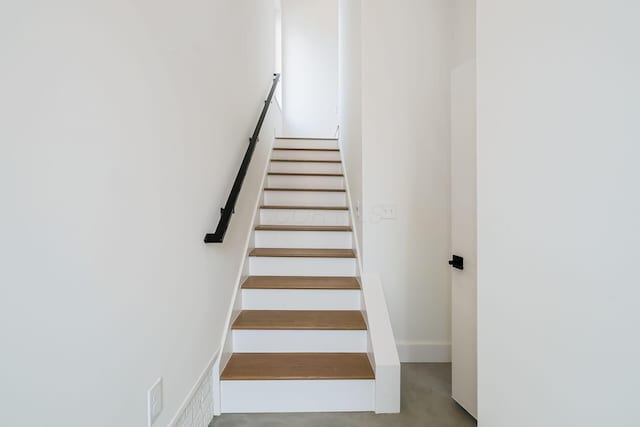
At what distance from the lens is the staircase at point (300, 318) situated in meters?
1.72

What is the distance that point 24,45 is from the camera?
0.58 meters

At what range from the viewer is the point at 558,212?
2.31 feet

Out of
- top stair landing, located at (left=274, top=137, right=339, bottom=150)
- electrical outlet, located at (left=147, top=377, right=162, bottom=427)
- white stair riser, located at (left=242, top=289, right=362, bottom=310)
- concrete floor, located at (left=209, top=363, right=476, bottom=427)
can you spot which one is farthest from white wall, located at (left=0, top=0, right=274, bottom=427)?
top stair landing, located at (left=274, top=137, right=339, bottom=150)

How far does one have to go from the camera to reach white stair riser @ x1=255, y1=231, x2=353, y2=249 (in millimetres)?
2709

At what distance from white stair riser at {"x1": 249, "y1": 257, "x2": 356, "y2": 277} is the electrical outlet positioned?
4.49ft

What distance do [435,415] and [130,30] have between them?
7.36 feet

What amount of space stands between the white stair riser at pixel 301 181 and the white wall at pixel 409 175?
1127 millimetres

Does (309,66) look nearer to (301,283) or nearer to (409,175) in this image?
(409,175)

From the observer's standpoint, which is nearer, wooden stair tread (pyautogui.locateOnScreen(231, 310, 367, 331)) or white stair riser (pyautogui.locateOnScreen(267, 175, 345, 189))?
wooden stair tread (pyautogui.locateOnScreen(231, 310, 367, 331))

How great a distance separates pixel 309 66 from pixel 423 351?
5042 millimetres

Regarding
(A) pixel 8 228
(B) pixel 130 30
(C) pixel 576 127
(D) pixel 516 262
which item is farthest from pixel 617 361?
(B) pixel 130 30

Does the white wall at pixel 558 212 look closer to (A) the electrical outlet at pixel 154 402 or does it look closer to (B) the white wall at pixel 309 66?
(A) the electrical outlet at pixel 154 402

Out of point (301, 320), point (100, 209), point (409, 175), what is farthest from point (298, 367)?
point (409, 175)

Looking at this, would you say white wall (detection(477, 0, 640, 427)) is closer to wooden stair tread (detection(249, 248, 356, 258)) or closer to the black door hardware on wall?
the black door hardware on wall
